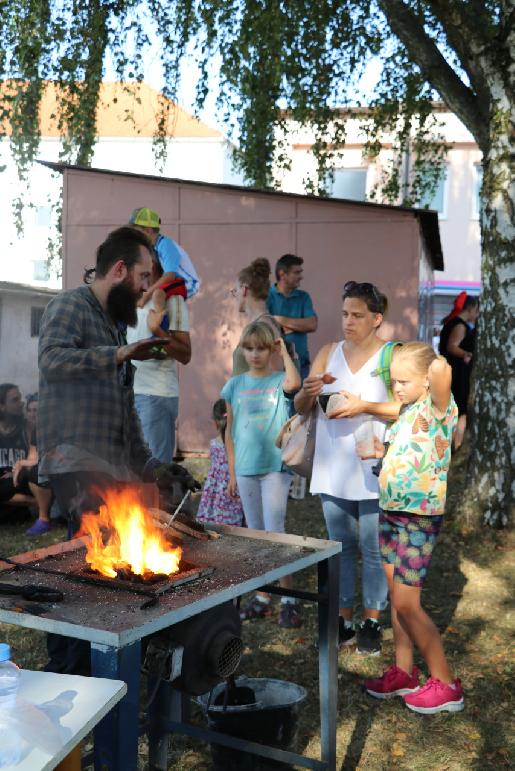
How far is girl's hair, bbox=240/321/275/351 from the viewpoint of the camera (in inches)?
217

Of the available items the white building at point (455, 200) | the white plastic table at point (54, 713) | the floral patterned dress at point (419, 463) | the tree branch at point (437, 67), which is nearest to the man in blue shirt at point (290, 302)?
the tree branch at point (437, 67)

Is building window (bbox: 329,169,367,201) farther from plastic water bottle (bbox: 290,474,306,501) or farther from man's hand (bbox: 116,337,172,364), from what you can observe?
man's hand (bbox: 116,337,172,364)

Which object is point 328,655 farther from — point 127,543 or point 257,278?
point 257,278

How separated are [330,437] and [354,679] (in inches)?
51.5

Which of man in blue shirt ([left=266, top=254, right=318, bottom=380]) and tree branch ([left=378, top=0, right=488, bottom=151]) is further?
man in blue shirt ([left=266, top=254, right=318, bottom=380])

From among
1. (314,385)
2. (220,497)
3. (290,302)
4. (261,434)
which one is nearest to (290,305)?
(290,302)

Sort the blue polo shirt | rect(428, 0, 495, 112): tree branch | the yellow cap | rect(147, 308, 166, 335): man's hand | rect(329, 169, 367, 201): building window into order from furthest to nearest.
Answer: rect(329, 169, 367, 201): building window < the blue polo shirt < rect(428, 0, 495, 112): tree branch < the yellow cap < rect(147, 308, 166, 335): man's hand

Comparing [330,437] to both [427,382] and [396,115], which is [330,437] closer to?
[427,382]

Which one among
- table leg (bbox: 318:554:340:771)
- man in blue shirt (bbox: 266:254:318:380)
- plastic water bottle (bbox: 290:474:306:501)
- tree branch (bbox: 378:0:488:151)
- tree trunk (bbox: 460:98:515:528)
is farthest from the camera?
plastic water bottle (bbox: 290:474:306:501)

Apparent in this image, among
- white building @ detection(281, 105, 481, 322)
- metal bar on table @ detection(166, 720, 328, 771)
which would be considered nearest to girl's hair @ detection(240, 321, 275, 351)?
metal bar on table @ detection(166, 720, 328, 771)

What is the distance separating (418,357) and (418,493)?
64cm

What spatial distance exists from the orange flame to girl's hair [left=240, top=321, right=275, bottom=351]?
92.4 inches

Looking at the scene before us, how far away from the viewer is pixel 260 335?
5516 millimetres

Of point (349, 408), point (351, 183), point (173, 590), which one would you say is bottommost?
point (173, 590)
